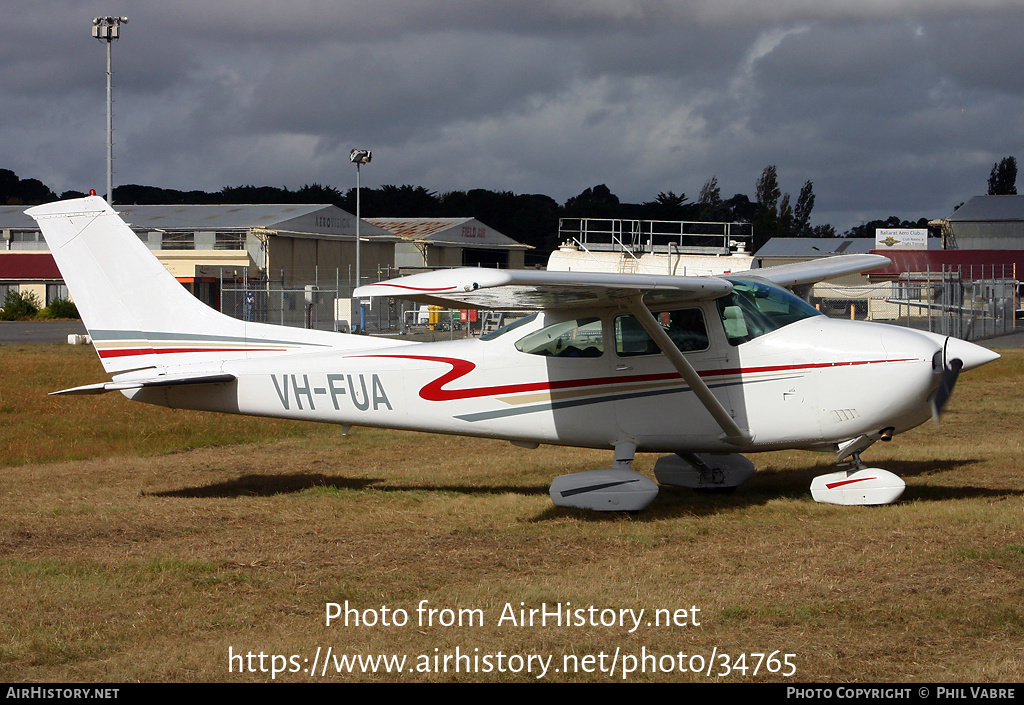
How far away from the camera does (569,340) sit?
9.30 meters

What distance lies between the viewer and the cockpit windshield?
8945 mm

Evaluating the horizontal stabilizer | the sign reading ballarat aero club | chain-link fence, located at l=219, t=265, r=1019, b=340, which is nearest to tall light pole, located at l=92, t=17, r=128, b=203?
chain-link fence, located at l=219, t=265, r=1019, b=340

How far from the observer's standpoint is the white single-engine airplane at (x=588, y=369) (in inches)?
336

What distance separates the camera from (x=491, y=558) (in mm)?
7453

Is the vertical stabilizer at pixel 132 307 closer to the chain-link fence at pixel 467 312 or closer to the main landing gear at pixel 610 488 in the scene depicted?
the main landing gear at pixel 610 488

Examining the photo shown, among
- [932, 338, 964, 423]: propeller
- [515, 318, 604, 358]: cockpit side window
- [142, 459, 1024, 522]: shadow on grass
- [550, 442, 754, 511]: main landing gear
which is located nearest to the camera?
[932, 338, 964, 423]: propeller

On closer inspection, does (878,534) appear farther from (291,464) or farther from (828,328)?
(291,464)

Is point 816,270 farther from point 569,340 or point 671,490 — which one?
point 569,340

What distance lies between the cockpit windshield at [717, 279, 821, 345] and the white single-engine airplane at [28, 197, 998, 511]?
14mm

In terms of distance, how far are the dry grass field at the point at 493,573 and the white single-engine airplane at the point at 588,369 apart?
→ 637 millimetres

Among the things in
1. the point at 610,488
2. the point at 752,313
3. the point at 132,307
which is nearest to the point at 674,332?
the point at 752,313

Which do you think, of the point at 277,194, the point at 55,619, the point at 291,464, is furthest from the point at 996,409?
the point at 277,194

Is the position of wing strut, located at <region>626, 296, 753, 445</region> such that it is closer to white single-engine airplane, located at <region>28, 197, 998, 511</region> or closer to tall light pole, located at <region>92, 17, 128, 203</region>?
Result: white single-engine airplane, located at <region>28, 197, 998, 511</region>

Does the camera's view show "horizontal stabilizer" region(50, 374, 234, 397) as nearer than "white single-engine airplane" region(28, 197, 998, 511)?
No
